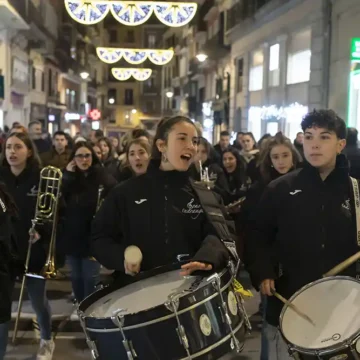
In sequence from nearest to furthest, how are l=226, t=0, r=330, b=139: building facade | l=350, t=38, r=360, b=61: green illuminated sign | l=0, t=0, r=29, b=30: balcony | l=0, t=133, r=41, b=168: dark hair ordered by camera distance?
1. l=0, t=133, r=41, b=168: dark hair
2. l=350, t=38, r=360, b=61: green illuminated sign
3. l=226, t=0, r=330, b=139: building facade
4. l=0, t=0, r=29, b=30: balcony

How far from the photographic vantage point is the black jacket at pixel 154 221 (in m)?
3.19

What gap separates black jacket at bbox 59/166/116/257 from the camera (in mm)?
5660

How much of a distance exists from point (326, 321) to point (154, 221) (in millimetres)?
957

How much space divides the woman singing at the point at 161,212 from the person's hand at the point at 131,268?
0.08 meters

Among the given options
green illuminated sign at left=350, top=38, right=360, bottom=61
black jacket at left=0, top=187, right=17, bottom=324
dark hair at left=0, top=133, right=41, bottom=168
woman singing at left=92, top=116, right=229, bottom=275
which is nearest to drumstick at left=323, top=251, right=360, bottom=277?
woman singing at left=92, top=116, right=229, bottom=275

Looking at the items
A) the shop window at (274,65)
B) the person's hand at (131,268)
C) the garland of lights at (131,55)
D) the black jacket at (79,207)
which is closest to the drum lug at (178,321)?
the person's hand at (131,268)

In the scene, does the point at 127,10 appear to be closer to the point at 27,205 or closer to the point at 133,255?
the point at 27,205

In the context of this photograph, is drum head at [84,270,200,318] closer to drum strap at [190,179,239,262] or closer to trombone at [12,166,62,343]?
drum strap at [190,179,239,262]

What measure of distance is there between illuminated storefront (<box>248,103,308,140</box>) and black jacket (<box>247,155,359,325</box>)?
11.5m

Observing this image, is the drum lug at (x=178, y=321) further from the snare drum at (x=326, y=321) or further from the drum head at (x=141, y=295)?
the snare drum at (x=326, y=321)

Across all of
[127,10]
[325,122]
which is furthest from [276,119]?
[325,122]

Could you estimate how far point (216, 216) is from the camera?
327 centimetres

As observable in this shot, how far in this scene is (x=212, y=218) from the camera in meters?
3.22

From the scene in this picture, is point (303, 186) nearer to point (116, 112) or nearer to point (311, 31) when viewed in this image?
point (311, 31)
